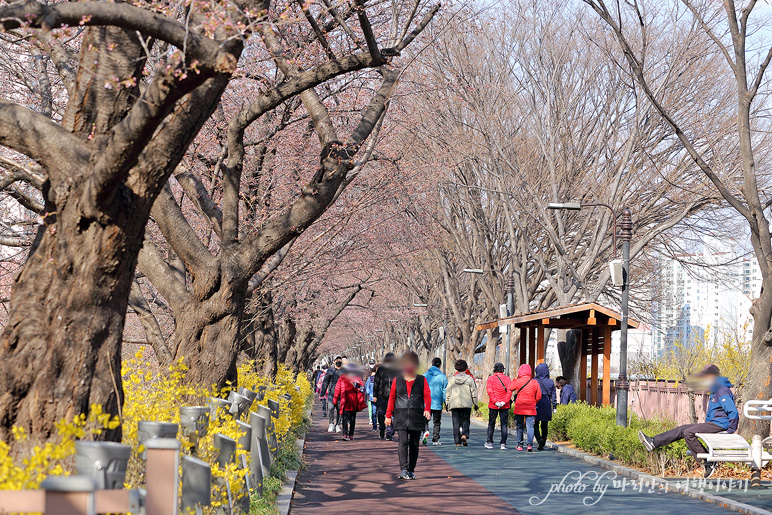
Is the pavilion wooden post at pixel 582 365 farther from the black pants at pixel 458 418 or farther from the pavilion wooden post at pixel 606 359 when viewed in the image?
the black pants at pixel 458 418

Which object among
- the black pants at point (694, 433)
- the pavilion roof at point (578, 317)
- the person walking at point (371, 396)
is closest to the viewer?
the black pants at point (694, 433)

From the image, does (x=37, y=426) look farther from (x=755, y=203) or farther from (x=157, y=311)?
(x=157, y=311)

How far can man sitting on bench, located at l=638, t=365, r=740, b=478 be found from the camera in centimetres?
1266

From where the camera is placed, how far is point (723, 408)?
12930mm

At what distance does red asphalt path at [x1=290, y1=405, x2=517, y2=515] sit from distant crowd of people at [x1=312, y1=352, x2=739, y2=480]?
1.81ft

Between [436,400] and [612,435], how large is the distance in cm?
529

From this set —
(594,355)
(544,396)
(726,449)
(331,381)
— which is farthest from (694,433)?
(331,381)

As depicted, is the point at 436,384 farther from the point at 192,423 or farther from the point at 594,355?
the point at 192,423

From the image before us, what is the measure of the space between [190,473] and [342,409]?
14736mm

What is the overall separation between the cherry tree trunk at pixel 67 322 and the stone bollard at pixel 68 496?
2391 mm

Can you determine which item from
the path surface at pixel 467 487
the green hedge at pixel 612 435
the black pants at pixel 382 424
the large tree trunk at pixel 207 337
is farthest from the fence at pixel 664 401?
the large tree trunk at pixel 207 337

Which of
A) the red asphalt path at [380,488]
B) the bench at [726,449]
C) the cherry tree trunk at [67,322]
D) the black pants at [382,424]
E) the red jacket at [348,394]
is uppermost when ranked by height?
the cherry tree trunk at [67,322]

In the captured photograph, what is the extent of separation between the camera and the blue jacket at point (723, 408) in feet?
42.1

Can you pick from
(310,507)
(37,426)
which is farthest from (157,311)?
(37,426)
